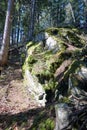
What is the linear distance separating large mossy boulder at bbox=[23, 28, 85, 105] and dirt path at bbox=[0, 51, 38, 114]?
1.26 ft

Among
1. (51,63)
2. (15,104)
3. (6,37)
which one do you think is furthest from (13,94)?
(6,37)

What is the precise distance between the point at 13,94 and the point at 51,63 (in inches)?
92.3

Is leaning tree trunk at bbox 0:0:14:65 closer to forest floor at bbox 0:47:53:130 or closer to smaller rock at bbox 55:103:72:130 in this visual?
forest floor at bbox 0:47:53:130

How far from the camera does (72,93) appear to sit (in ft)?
28.2

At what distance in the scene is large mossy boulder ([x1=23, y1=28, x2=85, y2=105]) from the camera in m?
10.5

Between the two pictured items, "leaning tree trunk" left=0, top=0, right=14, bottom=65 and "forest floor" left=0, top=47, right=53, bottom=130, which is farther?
"leaning tree trunk" left=0, top=0, right=14, bottom=65

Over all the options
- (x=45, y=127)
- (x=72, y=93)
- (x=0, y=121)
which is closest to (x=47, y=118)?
(x=45, y=127)

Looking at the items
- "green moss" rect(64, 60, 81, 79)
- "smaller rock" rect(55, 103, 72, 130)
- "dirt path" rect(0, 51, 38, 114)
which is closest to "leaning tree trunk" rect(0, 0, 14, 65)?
"dirt path" rect(0, 51, 38, 114)

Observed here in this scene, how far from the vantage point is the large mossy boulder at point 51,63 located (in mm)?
10539

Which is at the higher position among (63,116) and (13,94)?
(63,116)

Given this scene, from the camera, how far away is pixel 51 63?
457 inches

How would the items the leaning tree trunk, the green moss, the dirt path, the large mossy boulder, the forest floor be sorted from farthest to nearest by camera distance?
the leaning tree trunk, the large mossy boulder, the dirt path, the green moss, the forest floor

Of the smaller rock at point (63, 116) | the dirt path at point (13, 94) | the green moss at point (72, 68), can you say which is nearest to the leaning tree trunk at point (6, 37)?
the dirt path at point (13, 94)

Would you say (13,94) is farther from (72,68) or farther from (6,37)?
(6,37)
